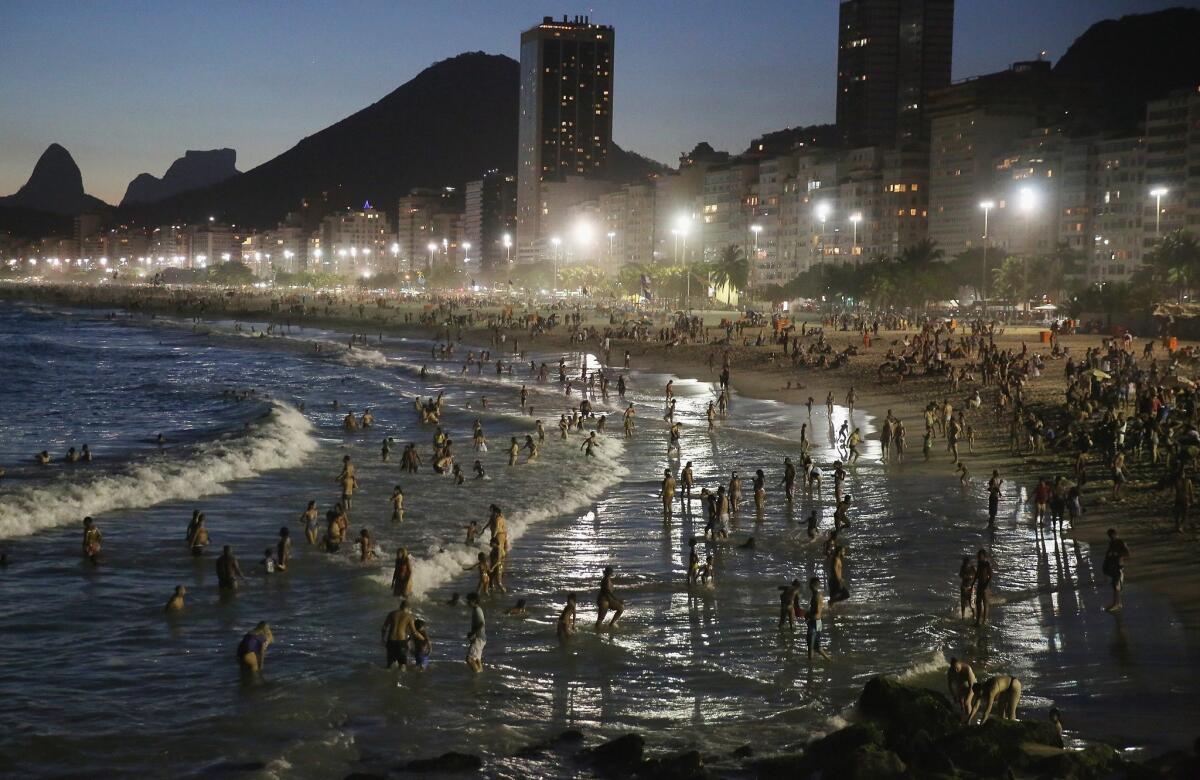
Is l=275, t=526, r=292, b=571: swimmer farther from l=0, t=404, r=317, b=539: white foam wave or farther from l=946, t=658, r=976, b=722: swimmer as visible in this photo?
l=946, t=658, r=976, b=722: swimmer

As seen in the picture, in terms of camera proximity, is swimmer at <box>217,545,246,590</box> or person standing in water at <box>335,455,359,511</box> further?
person standing in water at <box>335,455,359,511</box>

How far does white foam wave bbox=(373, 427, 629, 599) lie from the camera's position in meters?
16.7

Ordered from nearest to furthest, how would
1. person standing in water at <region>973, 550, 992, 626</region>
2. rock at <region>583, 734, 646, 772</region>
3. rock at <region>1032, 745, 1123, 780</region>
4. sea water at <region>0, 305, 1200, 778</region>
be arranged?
rock at <region>1032, 745, 1123, 780</region>
rock at <region>583, 734, 646, 772</region>
sea water at <region>0, 305, 1200, 778</region>
person standing in water at <region>973, 550, 992, 626</region>

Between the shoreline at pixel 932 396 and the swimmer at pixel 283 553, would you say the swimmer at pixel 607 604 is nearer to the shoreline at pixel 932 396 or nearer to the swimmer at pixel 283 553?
the swimmer at pixel 283 553

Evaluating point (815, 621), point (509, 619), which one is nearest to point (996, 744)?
point (815, 621)

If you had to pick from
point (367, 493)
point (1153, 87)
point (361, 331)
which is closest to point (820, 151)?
point (361, 331)

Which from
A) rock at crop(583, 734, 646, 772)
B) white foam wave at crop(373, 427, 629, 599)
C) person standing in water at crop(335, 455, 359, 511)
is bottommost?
rock at crop(583, 734, 646, 772)

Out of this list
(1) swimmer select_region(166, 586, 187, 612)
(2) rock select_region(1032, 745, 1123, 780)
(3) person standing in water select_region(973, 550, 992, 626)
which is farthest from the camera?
(1) swimmer select_region(166, 586, 187, 612)

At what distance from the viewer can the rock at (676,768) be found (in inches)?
373

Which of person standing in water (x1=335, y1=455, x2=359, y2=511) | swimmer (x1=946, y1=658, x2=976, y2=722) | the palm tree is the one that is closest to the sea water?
person standing in water (x1=335, y1=455, x2=359, y2=511)

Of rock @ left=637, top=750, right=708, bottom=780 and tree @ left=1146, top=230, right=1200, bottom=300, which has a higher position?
tree @ left=1146, top=230, right=1200, bottom=300

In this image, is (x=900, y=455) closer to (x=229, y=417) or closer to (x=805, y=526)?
(x=805, y=526)

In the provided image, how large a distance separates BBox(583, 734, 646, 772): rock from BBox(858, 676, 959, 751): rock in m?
2.05

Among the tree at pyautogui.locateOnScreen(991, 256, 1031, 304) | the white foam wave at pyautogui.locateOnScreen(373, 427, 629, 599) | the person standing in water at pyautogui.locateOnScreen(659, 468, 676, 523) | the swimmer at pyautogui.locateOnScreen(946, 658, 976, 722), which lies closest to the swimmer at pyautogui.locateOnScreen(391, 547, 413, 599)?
the white foam wave at pyautogui.locateOnScreen(373, 427, 629, 599)
